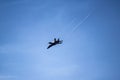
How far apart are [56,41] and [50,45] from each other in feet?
13.4

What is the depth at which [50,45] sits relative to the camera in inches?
2864

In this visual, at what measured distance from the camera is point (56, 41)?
69.7 m
